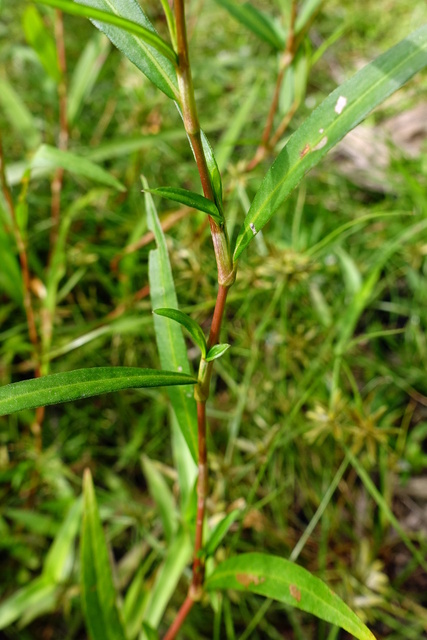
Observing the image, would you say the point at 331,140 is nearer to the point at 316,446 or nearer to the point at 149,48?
the point at 149,48

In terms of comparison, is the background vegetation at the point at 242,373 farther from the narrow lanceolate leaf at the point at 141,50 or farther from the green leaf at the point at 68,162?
the narrow lanceolate leaf at the point at 141,50

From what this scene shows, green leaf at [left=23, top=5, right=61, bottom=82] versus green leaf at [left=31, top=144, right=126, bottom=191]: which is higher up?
green leaf at [left=23, top=5, right=61, bottom=82]

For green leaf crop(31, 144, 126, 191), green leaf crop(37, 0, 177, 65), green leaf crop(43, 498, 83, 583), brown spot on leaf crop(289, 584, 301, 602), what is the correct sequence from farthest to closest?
green leaf crop(43, 498, 83, 583) → green leaf crop(31, 144, 126, 191) → brown spot on leaf crop(289, 584, 301, 602) → green leaf crop(37, 0, 177, 65)

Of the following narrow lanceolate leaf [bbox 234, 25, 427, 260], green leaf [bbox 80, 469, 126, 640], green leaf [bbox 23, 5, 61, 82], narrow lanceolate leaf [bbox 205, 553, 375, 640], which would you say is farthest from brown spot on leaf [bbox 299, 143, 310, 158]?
green leaf [bbox 23, 5, 61, 82]

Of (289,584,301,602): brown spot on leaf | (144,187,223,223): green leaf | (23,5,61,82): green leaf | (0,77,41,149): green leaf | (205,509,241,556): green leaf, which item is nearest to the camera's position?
(144,187,223,223): green leaf

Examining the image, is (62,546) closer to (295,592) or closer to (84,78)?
(295,592)

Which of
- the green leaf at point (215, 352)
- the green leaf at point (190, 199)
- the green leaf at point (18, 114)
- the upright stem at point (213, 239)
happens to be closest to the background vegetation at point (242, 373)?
the green leaf at point (18, 114)

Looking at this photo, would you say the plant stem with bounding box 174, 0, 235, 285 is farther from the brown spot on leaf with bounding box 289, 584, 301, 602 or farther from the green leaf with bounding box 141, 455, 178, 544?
the green leaf with bounding box 141, 455, 178, 544

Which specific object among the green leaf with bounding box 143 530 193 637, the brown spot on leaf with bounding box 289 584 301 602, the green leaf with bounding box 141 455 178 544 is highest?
the brown spot on leaf with bounding box 289 584 301 602
